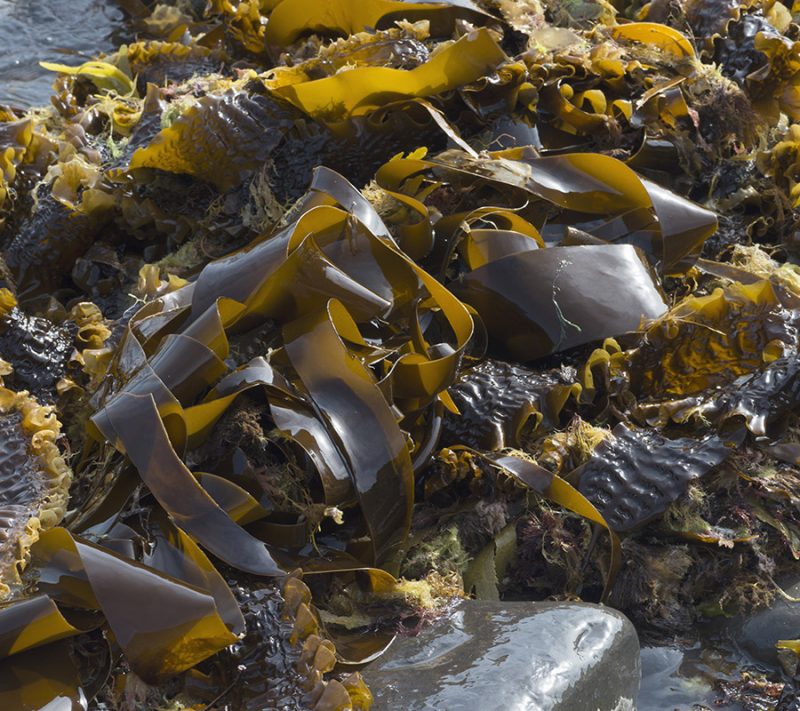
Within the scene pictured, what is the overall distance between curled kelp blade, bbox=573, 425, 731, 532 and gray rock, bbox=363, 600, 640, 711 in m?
0.23

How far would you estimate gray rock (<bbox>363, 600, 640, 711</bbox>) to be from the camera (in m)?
1.36

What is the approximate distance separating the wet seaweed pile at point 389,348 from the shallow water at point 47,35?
1.10 m

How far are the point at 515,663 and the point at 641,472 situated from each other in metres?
0.48

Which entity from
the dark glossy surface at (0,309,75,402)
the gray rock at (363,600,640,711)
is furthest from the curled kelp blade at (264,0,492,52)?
the gray rock at (363,600,640,711)

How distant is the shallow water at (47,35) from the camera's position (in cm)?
365

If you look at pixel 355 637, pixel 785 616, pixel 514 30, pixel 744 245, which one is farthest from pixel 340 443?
pixel 514 30

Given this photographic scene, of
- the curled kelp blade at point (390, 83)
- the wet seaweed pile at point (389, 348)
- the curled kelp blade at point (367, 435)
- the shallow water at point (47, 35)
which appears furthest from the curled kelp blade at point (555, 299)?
the shallow water at point (47, 35)

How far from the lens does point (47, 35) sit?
3.96 metres

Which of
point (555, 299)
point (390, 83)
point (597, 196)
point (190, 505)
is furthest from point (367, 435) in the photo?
point (390, 83)

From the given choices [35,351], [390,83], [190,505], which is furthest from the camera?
[390,83]

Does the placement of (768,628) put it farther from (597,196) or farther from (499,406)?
(597,196)

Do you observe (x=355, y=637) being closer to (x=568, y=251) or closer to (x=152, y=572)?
(x=152, y=572)

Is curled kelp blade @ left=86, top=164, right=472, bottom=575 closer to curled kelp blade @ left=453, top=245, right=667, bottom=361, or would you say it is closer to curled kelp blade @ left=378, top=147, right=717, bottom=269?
curled kelp blade @ left=453, top=245, right=667, bottom=361

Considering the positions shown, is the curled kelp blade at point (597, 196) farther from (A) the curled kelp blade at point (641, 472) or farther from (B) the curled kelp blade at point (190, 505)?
(B) the curled kelp blade at point (190, 505)
